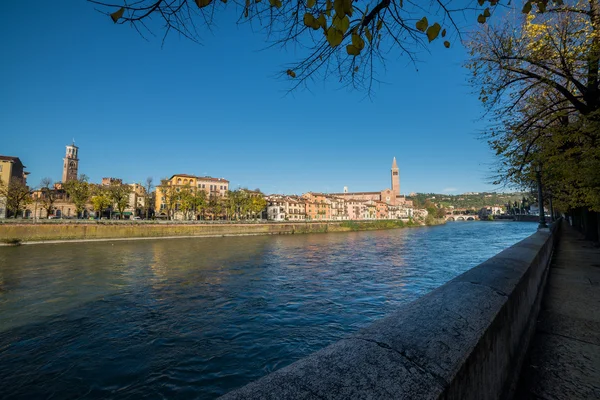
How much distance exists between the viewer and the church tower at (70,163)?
116869 mm

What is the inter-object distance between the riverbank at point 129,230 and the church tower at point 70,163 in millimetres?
92631

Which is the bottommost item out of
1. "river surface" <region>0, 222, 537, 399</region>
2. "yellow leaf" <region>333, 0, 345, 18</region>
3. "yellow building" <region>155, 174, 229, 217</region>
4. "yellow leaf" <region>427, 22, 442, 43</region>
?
"river surface" <region>0, 222, 537, 399</region>

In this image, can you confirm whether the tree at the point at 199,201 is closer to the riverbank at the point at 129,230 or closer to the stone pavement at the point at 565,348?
the riverbank at the point at 129,230

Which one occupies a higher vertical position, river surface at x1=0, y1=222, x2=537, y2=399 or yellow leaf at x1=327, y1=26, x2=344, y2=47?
yellow leaf at x1=327, y1=26, x2=344, y2=47

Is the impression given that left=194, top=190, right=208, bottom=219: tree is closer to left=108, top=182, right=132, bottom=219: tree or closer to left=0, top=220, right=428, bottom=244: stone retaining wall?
left=0, top=220, right=428, bottom=244: stone retaining wall

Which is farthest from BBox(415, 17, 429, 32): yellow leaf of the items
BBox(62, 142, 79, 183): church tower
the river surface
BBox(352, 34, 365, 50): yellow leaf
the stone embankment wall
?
BBox(62, 142, 79, 183): church tower

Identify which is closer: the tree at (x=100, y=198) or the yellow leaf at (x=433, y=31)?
the yellow leaf at (x=433, y=31)

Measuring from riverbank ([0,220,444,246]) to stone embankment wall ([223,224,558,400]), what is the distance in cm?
4849

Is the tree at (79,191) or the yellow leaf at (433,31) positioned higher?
the tree at (79,191)

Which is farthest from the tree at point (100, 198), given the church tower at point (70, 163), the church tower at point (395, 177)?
the church tower at point (395, 177)

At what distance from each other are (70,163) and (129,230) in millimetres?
98765

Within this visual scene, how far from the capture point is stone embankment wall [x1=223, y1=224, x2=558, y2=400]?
1.22m

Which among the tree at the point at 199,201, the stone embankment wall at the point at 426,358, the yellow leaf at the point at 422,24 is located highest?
the tree at the point at 199,201

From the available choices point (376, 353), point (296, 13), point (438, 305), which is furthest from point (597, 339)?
point (296, 13)
